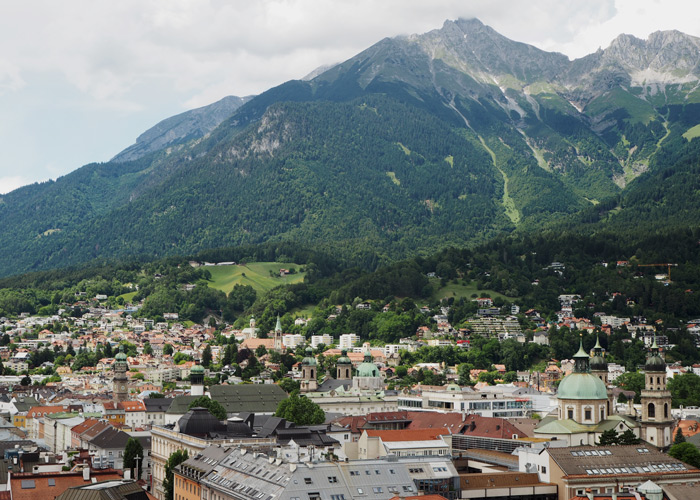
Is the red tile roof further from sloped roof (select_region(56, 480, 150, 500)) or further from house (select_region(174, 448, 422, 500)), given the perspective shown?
house (select_region(174, 448, 422, 500))

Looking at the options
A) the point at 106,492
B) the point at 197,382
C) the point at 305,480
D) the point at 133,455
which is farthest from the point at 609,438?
the point at 197,382

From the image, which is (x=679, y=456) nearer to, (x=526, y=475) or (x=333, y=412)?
(x=526, y=475)

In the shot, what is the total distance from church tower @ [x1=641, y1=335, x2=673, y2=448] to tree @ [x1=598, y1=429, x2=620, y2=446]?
31.9 ft

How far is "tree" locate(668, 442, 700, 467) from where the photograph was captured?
94.8 meters

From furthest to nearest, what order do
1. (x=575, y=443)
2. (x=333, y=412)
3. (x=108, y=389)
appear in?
(x=108, y=389) → (x=333, y=412) → (x=575, y=443)

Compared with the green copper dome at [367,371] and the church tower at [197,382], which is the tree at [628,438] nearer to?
the church tower at [197,382]

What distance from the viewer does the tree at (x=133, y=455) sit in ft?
368

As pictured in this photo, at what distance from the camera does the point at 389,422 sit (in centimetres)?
12888

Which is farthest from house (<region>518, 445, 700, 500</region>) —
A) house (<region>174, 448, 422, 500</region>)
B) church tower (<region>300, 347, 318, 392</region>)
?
church tower (<region>300, 347, 318, 392</region>)

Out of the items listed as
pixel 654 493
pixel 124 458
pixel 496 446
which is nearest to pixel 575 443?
pixel 496 446

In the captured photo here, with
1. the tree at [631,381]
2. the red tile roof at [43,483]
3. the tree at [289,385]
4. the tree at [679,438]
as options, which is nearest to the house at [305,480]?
the red tile roof at [43,483]

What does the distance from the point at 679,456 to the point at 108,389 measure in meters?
121

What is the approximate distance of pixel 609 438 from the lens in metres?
99.7

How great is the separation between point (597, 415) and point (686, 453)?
1332 centimetres
